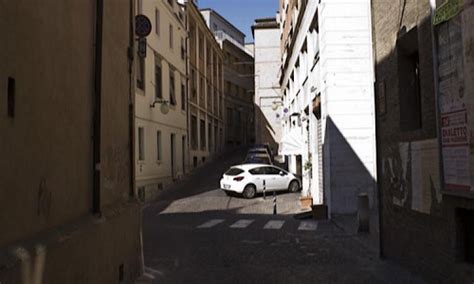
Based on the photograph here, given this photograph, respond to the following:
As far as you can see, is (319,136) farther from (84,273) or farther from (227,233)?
(84,273)

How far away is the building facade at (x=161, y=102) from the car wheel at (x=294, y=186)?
6.72 m

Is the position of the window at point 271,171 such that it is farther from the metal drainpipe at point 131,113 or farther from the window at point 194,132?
the metal drainpipe at point 131,113

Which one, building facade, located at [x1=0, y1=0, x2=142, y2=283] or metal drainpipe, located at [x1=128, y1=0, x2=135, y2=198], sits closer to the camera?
building facade, located at [x1=0, y1=0, x2=142, y2=283]

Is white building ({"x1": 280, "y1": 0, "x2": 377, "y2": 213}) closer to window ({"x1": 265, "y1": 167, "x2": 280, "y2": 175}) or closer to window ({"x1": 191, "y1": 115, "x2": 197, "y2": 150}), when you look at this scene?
window ({"x1": 265, "y1": 167, "x2": 280, "y2": 175})

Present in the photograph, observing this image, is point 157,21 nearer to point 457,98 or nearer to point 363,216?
point 363,216

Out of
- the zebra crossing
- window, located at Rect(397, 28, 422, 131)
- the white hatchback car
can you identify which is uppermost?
window, located at Rect(397, 28, 422, 131)

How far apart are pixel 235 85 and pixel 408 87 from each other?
54.1m

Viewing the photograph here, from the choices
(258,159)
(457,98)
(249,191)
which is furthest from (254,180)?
(457,98)

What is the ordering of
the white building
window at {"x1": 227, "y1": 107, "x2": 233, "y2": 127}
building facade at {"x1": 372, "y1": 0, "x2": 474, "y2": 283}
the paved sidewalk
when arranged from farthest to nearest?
window at {"x1": 227, "y1": 107, "x2": 233, "y2": 127} → the white building → the paved sidewalk → building facade at {"x1": 372, "y1": 0, "x2": 474, "y2": 283}

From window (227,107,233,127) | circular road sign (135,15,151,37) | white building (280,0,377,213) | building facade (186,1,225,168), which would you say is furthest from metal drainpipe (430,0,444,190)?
window (227,107,233,127)

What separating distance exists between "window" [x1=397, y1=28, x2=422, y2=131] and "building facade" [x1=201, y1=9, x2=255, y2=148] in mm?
48924

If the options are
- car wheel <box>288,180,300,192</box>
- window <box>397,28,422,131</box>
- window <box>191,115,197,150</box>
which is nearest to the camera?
window <box>397,28,422,131</box>

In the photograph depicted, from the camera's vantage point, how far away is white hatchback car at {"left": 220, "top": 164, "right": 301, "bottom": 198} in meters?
26.3

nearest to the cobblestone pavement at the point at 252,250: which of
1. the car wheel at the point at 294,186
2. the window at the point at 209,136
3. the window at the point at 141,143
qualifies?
the window at the point at 141,143
